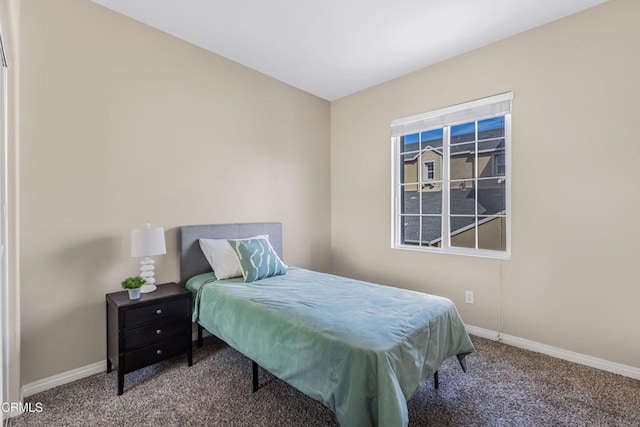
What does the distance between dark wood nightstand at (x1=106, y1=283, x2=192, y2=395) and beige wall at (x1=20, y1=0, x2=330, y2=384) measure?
0.29m

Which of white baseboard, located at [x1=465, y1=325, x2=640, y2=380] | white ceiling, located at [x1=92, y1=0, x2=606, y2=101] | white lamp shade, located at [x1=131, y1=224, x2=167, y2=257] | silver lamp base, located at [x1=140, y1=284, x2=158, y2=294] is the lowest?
white baseboard, located at [x1=465, y1=325, x2=640, y2=380]

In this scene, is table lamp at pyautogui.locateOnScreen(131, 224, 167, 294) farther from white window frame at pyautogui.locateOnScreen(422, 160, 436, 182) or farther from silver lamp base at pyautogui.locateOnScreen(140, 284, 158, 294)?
white window frame at pyautogui.locateOnScreen(422, 160, 436, 182)

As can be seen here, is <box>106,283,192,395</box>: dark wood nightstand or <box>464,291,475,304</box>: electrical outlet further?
<box>464,291,475,304</box>: electrical outlet

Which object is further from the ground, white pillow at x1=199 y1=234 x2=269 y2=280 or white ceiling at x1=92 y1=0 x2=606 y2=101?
white ceiling at x1=92 y1=0 x2=606 y2=101

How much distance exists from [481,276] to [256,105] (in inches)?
114

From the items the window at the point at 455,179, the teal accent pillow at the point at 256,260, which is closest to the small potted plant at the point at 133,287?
the teal accent pillow at the point at 256,260

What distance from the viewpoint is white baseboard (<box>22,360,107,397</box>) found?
1.95m

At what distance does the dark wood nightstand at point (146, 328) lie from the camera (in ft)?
6.50

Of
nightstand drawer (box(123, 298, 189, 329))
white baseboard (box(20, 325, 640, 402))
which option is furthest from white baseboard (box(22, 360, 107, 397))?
nightstand drawer (box(123, 298, 189, 329))

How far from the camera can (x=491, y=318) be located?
2.79 meters

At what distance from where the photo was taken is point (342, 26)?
2.47 meters

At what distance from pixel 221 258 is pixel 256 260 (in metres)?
0.32

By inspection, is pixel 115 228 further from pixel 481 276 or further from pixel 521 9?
pixel 521 9

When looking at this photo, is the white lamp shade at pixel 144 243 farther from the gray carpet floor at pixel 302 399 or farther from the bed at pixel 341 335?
the gray carpet floor at pixel 302 399
